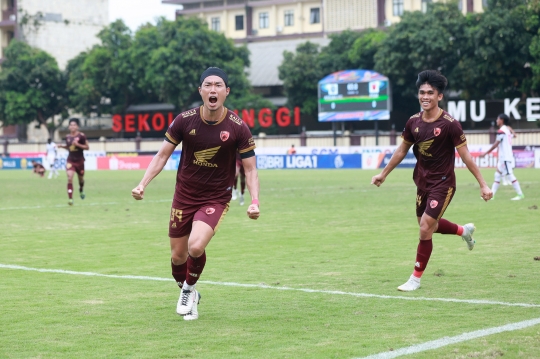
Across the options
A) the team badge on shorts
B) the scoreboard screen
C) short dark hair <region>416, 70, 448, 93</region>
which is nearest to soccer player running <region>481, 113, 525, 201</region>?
short dark hair <region>416, 70, 448, 93</region>

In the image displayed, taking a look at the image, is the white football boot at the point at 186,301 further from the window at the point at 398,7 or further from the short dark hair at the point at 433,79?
the window at the point at 398,7

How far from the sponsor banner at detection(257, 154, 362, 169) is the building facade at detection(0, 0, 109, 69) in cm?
4043

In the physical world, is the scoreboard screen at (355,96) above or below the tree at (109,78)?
below

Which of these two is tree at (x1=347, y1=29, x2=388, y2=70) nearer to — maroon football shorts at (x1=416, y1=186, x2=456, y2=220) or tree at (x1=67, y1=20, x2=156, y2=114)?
tree at (x1=67, y1=20, x2=156, y2=114)

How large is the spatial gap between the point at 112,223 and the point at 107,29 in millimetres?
61269

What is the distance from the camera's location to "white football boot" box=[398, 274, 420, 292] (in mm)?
9869

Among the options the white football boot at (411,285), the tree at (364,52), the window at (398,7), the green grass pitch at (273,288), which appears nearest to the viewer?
the green grass pitch at (273,288)

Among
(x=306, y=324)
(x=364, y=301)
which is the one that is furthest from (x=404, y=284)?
(x=306, y=324)

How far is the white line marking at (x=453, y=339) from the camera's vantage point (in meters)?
6.80

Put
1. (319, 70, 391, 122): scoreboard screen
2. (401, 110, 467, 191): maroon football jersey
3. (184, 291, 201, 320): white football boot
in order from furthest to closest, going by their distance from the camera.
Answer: (319, 70, 391, 122): scoreboard screen, (401, 110, 467, 191): maroon football jersey, (184, 291, 201, 320): white football boot

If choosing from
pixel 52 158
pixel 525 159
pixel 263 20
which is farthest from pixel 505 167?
pixel 263 20

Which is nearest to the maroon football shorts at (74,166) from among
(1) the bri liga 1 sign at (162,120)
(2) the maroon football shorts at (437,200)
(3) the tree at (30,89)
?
(2) the maroon football shorts at (437,200)

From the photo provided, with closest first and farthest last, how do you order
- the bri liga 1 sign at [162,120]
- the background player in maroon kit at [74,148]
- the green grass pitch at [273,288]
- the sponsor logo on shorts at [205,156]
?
the green grass pitch at [273,288], the sponsor logo on shorts at [205,156], the background player in maroon kit at [74,148], the bri liga 1 sign at [162,120]

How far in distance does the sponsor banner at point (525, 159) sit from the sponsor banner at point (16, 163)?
111 feet
